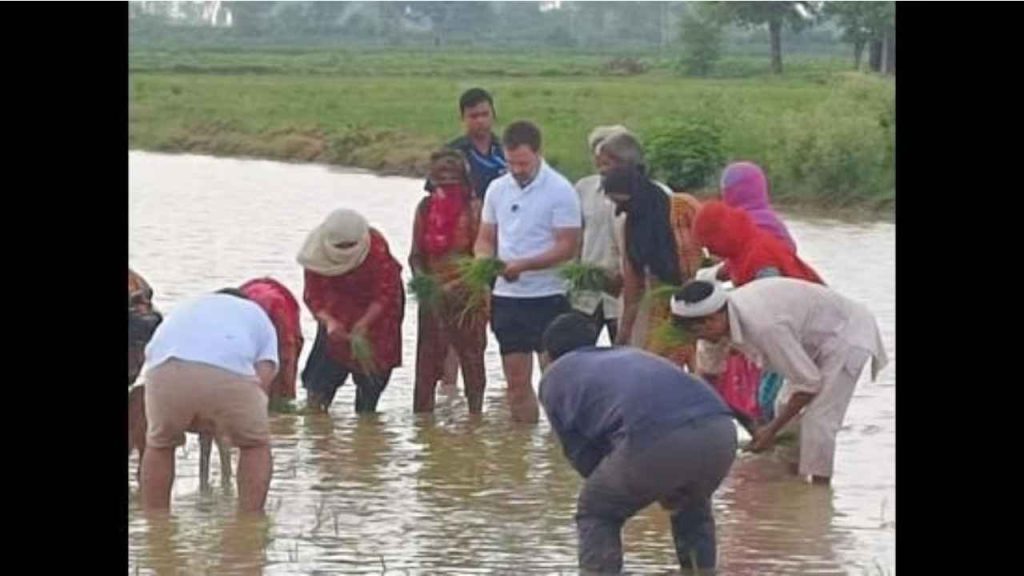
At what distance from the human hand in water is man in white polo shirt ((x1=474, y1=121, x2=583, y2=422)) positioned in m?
1.52

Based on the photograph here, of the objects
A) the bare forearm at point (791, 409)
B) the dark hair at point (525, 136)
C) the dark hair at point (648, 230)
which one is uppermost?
the dark hair at point (525, 136)

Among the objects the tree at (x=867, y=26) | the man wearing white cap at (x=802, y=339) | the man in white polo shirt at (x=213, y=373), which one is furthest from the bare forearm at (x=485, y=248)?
the tree at (x=867, y=26)

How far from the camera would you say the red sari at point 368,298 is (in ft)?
43.1

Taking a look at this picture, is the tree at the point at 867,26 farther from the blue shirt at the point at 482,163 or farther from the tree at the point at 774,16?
the blue shirt at the point at 482,163

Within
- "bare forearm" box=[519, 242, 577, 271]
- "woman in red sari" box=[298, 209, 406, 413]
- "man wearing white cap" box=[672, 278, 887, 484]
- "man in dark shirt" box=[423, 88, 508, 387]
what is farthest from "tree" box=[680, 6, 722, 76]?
"man wearing white cap" box=[672, 278, 887, 484]

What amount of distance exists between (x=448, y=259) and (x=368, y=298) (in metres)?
0.47

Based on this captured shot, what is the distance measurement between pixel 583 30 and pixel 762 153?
2.73 meters

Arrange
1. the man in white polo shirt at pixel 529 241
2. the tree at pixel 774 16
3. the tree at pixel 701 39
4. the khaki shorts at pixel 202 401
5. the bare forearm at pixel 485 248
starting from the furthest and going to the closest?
the tree at pixel 701 39
the tree at pixel 774 16
the bare forearm at pixel 485 248
the man in white polo shirt at pixel 529 241
the khaki shorts at pixel 202 401

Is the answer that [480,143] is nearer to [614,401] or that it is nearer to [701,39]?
[614,401]

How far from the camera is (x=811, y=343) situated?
36.0 feet

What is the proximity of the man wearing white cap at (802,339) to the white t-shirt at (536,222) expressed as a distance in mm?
1694

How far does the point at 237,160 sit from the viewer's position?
36.6 metres

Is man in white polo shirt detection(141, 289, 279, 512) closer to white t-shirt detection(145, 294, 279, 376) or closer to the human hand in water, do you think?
white t-shirt detection(145, 294, 279, 376)
